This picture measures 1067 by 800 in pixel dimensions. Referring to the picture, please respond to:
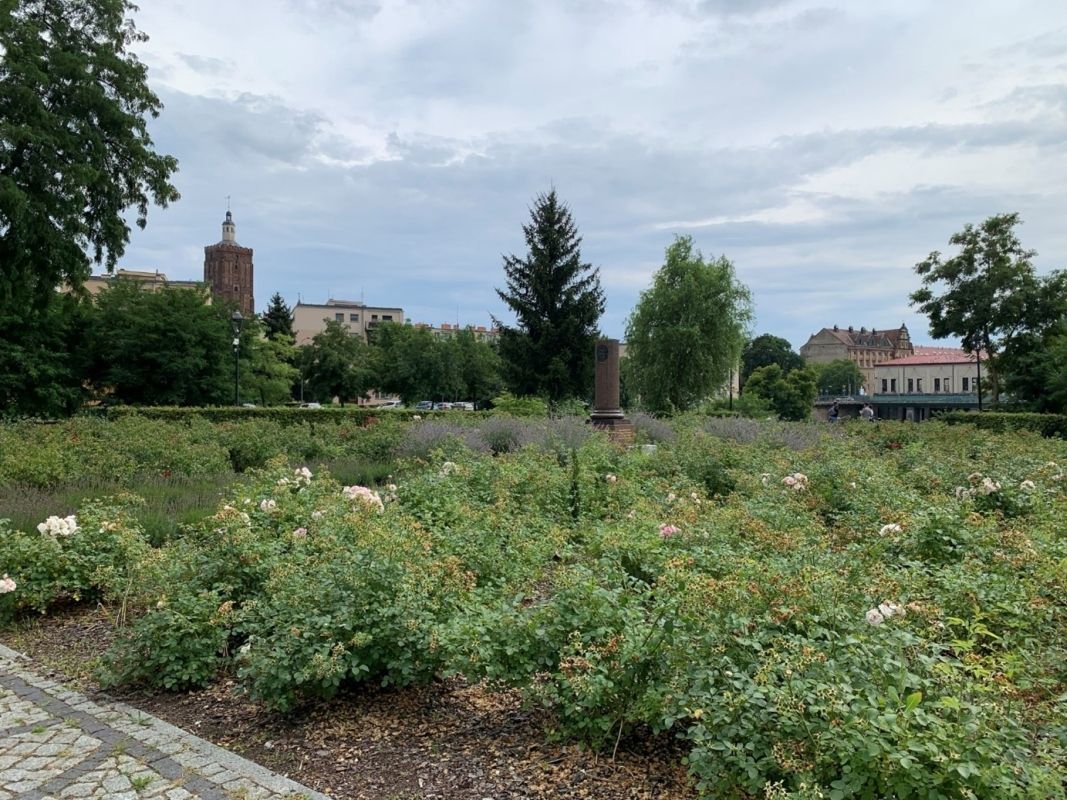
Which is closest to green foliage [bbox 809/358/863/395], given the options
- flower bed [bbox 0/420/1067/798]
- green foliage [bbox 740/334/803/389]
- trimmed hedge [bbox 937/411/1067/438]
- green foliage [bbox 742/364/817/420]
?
green foliage [bbox 740/334/803/389]

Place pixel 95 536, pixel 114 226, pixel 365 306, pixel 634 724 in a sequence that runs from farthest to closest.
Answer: pixel 365 306 → pixel 114 226 → pixel 95 536 → pixel 634 724

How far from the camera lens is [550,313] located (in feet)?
108

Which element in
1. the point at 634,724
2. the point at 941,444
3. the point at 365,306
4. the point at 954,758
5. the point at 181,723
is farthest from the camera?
the point at 365,306

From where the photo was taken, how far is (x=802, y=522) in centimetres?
555

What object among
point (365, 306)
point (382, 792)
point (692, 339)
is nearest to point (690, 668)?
point (382, 792)

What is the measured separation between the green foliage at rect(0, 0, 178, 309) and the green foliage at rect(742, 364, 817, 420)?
132 feet

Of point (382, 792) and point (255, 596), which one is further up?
point (255, 596)

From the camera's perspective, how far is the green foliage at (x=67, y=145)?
1680cm

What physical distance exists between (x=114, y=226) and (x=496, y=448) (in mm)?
13379

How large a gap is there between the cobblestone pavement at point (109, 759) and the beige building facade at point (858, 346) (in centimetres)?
13874

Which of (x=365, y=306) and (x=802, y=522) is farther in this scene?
(x=365, y=306)

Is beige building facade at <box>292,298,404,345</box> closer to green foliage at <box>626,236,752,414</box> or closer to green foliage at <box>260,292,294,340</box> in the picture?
green foliage at <box>260,292,294,340</box>

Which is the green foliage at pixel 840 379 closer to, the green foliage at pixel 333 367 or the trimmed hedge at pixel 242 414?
the green foliage at pixel 333 367

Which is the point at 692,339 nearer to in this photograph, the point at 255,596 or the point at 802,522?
the point at 802,522
